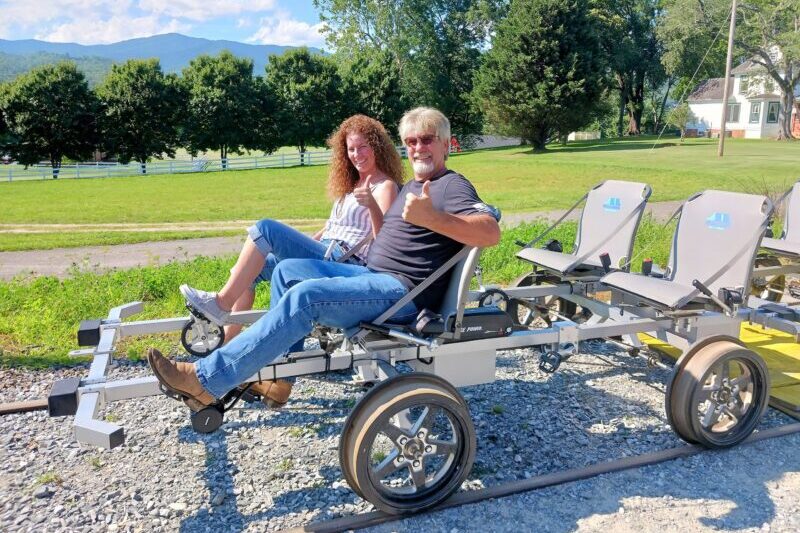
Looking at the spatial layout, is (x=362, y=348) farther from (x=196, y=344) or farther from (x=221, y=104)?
(x=221, y=104)

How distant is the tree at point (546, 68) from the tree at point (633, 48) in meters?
13.3

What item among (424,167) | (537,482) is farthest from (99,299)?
(537,482)

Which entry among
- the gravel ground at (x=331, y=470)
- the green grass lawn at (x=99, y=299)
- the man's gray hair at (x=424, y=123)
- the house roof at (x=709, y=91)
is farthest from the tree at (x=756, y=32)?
the man's gray hair at (x=424, y=123)

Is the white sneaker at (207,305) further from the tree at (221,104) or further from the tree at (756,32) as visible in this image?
the tree at (756,32)

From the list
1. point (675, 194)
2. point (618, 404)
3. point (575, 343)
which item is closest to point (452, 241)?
point (575, 343)

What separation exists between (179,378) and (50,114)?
44.9 meters

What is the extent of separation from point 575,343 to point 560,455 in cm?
69

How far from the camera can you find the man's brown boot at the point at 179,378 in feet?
10.9

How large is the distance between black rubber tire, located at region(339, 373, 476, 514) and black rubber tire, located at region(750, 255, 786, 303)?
15.7ft

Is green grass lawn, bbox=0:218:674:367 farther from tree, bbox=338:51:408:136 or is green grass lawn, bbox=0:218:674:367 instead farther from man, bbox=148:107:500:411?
tree, bbox=338:51:408:136

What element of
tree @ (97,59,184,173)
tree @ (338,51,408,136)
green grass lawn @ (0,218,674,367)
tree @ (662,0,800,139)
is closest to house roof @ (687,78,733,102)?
tree @ (662,0,800,139)

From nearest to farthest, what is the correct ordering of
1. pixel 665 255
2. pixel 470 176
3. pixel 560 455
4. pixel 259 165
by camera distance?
pixel 560 455, pixel 665 255, pixel 470 176, pixel 259 165

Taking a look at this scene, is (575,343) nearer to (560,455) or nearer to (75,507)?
(560,455)

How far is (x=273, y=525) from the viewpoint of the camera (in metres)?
3.47
